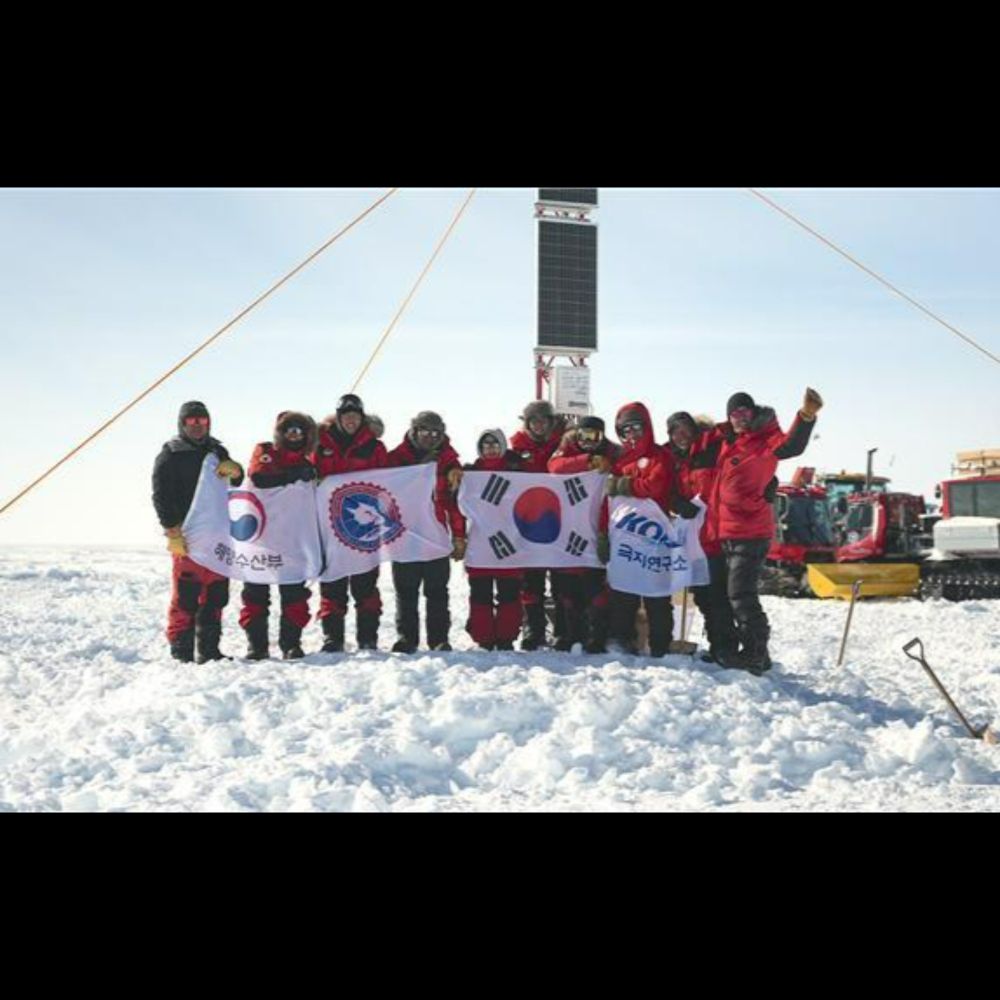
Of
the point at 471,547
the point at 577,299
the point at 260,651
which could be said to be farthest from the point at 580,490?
the point at 577,299

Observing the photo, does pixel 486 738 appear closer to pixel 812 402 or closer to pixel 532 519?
pixel 532 519

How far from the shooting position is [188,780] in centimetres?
524

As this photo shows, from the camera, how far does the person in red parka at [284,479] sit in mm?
7707

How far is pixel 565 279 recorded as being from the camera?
87.3 feet

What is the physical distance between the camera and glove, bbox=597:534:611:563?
25.5 feet

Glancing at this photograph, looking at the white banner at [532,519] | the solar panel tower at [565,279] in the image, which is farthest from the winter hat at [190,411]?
the solar panel tower at [565,279]

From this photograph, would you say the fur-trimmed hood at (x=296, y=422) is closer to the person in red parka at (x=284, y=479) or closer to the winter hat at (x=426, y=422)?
the person in red parka at (x=284, y=479)

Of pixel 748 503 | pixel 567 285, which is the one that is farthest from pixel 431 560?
pixel 567 285

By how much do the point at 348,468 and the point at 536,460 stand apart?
5.07ft

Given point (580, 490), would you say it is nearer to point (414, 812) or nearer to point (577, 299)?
point (414, 812)

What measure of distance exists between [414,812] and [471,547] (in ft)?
10.8

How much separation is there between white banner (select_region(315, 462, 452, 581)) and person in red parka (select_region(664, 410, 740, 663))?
6.41 feet

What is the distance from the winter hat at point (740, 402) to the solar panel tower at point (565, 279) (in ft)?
61.0
